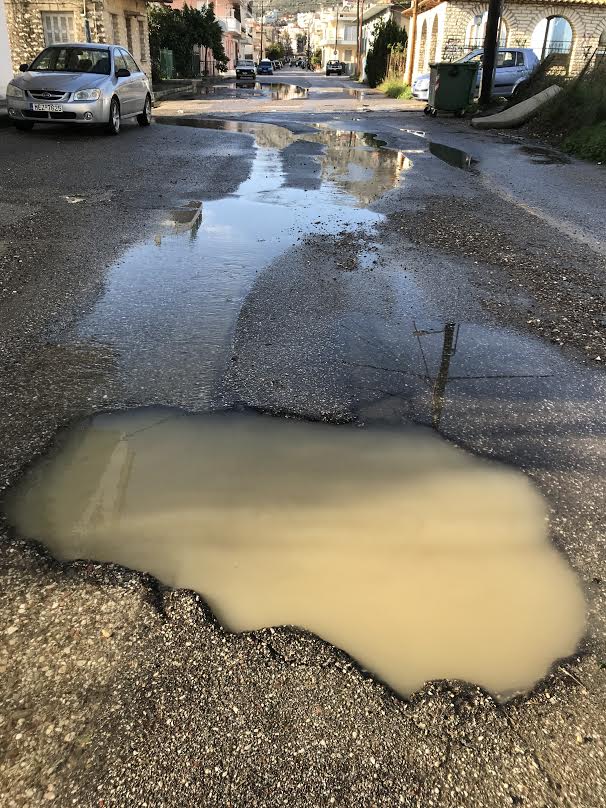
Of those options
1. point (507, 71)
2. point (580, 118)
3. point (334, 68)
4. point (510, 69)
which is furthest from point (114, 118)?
point (334, 68)

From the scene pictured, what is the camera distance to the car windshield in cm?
1394

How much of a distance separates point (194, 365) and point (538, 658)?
2.42 m

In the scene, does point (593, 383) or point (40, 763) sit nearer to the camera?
point (40, 763)

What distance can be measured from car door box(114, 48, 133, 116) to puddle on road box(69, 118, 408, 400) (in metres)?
5.52

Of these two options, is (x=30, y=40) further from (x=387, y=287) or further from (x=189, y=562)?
(x=189, y=562)

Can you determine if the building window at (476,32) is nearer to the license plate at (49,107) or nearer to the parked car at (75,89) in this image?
the parked car at (75,89)

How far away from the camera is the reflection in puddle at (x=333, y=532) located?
218 cm

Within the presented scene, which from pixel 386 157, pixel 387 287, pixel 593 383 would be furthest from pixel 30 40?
pixel 593 383

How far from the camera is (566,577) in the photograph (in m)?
2.42

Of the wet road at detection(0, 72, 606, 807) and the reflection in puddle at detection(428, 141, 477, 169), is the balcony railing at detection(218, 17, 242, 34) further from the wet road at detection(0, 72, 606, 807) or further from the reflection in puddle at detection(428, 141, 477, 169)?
the wet road at detection(0, 72, 606, 807)

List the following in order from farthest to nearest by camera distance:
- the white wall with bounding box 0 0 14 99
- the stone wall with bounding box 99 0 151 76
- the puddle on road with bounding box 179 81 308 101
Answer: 1. the puddle on road with bounding box 179 81 308 101
2. the stone wall with bounding box 99 0 151 76
3. the white wall with bounding box 0 0 14 99

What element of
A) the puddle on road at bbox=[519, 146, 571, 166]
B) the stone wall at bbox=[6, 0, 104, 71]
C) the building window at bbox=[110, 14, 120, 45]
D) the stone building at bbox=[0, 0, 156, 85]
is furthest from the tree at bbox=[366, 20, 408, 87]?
the puddle on road at bbox=[519, 146, 571, 166]

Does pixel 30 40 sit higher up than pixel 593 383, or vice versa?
pixel 30 40

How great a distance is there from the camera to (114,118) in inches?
551
